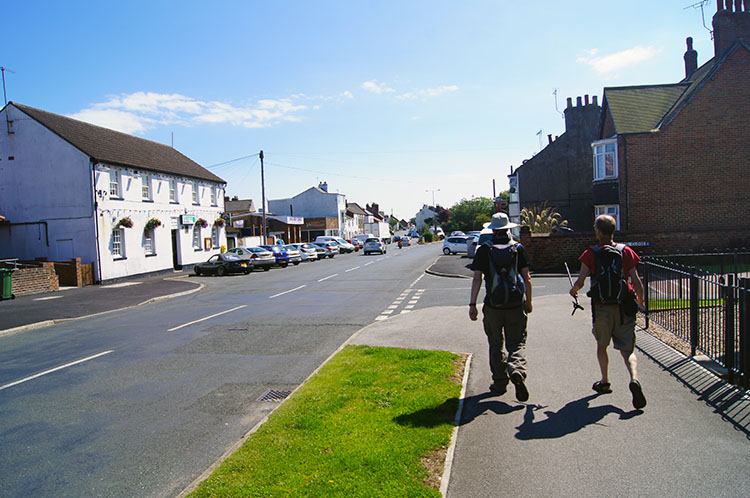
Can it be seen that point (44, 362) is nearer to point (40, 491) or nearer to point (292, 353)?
point (292, 353)

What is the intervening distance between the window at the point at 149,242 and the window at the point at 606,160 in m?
25.3

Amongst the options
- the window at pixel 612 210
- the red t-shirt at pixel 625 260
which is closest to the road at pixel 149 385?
the red t-shirt at pixel 625 260

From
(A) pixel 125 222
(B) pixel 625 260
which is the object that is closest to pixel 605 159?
(B) pixel 625 260

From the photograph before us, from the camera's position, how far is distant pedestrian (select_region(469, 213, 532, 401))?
5.48 meters

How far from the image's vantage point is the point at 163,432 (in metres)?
5.55

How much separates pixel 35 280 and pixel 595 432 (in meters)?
23.8

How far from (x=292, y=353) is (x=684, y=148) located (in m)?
23.2

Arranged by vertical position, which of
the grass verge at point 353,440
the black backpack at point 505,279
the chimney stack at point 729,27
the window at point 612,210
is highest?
the chimney stack at point 729,27

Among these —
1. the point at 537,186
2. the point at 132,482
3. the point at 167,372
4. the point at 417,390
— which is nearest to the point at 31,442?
the point at 132,482

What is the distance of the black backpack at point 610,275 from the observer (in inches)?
210

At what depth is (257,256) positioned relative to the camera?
3231 centimetres

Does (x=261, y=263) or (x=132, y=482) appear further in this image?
(x=261, y=263)

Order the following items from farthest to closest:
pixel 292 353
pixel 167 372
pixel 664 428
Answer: pixel 292 353 → pixel 167 372 → pixel 664 428

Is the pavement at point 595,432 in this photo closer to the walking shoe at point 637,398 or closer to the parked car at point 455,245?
the walking shoe at point 637,398
